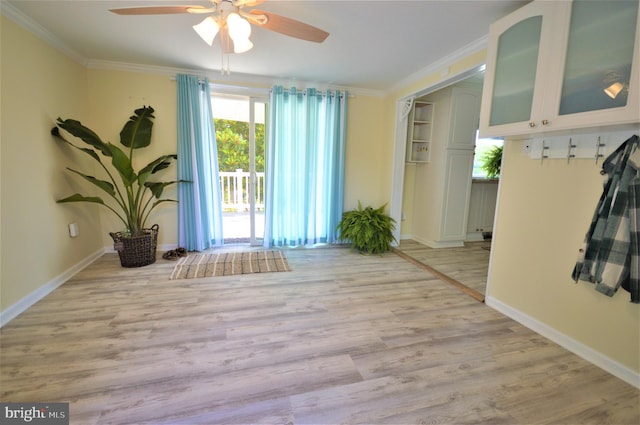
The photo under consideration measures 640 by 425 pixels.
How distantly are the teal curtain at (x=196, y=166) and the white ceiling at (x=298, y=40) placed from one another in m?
0.36

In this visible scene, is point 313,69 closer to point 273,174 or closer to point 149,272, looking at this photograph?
point 273,174

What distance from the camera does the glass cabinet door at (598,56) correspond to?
4.79 feet

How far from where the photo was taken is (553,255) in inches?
80.1

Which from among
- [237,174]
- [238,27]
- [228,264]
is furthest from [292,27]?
[237,174]

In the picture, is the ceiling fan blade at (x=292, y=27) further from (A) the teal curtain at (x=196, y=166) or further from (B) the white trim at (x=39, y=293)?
(B) the white trim at (x=39, y=293)

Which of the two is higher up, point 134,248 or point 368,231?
point 368,231

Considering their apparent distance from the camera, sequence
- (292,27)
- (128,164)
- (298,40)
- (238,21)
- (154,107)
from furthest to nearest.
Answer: (154,107) < (128,164) < (298,40) < (292,27) < (238,21)

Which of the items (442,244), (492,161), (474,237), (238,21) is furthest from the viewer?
(474,237)

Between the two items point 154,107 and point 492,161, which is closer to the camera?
point 154,107

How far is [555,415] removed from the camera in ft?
4.62

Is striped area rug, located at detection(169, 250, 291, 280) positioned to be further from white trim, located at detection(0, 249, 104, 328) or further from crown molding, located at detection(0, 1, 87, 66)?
crown molding, located at detection(0, 1, 87, 66)

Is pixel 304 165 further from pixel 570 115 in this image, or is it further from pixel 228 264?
pixel 570 115
